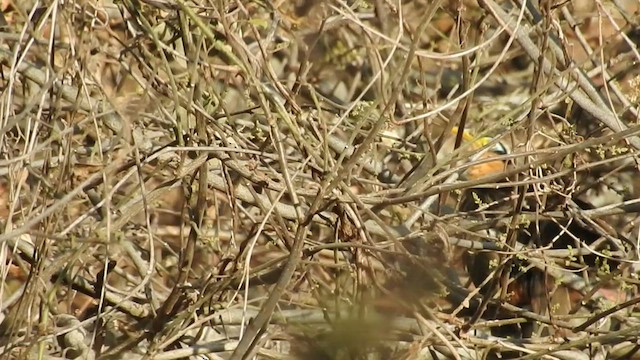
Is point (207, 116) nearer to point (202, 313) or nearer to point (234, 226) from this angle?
point (234, 226)

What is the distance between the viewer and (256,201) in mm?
3025

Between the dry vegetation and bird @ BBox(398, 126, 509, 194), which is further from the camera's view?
bird @ BBox(398, 126, 509, 194)

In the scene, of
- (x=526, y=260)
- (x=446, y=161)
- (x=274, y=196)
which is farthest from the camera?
(x=526, y=260)

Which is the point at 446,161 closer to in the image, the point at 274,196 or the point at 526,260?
the point at 274,196

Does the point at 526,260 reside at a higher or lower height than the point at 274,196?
lower

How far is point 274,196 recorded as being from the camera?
3.13 meters

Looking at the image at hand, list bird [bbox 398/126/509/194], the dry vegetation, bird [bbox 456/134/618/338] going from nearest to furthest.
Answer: the dry vegetation → bird [bbox 398/126/509/194] → bird [bbox 456/134/618/338]

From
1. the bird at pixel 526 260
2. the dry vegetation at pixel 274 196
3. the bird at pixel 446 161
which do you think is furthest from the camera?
the bird at pixel 526 260

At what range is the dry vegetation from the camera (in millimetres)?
2631

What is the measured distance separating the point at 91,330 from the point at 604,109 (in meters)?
1.70

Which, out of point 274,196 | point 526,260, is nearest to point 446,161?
point 274,196

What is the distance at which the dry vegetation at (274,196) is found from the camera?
2631mm

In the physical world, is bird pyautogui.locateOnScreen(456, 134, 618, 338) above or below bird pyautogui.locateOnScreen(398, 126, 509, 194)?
below

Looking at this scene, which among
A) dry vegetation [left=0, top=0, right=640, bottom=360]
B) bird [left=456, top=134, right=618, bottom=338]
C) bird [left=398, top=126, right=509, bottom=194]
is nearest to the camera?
dry vegetation [left=0, top=0, right=640, bottom=360]
